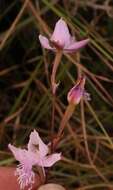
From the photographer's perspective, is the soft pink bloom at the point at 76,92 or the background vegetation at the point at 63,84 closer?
the soft pink bloom at the point at 76,92

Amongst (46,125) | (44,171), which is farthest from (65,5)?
(44,171)

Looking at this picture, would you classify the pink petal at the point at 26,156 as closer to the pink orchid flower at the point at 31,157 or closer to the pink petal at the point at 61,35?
the pink orchid flower at the point at 31,157

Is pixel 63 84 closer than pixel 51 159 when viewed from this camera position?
No

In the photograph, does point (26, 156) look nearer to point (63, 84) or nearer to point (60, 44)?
point (60, 44)

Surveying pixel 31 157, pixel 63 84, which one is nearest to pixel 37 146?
pixel 31 157

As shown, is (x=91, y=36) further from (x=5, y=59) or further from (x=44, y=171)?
(x=44, y=171)

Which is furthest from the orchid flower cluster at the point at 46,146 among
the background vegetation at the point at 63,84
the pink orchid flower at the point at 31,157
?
the background vegetation at the point at 63,84

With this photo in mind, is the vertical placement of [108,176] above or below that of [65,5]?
below

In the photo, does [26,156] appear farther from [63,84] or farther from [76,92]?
[63,84]
